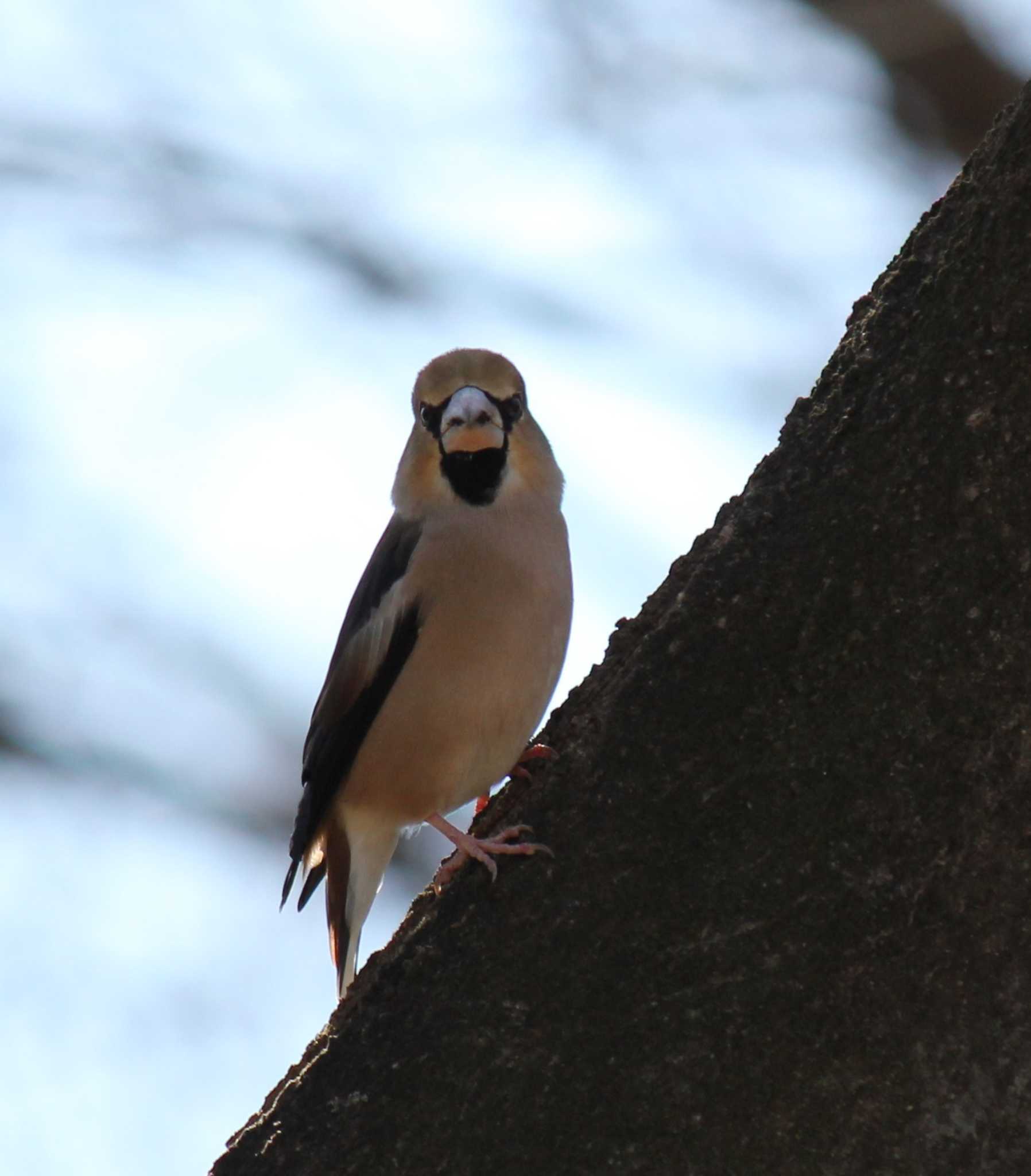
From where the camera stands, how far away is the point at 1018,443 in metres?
2.13

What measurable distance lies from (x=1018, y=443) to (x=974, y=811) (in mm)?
465

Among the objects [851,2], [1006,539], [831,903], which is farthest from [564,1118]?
[851,2]

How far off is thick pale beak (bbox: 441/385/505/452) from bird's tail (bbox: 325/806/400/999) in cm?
102

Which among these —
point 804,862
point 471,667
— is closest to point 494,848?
point 804,862

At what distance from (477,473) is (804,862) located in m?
2.50

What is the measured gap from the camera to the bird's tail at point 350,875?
4.52 metres

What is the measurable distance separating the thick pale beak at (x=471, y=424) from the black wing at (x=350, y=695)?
10.0 inches

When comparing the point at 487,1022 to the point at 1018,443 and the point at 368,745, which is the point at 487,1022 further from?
the point at 368,745

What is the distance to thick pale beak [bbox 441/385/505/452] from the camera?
4.46m

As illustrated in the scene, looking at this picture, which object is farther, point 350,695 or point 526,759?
point 350,695

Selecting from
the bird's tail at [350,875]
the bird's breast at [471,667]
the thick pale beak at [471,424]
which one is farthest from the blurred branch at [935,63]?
the bird's tail at [350,875]

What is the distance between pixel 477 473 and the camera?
178 inches

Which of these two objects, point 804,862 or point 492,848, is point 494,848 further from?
point 804,862

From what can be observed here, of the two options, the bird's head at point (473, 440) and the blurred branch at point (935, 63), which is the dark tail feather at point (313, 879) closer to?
the bird's head at point (473, 440)
